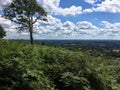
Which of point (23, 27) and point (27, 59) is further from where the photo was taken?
point (23, 27)

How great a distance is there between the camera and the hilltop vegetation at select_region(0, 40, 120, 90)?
1115 centimetres

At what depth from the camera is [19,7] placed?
5034 cm

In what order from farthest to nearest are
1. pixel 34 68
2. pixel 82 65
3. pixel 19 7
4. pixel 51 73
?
pixel 19 7 → pixel 82 65 → pixel 51 73 → pixel 34 68

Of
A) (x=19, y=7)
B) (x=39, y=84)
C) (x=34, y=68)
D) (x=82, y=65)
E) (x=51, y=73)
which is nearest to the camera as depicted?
(x=39, y=84)

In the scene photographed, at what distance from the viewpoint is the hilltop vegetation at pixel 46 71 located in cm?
1115

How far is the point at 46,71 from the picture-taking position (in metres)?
13.3

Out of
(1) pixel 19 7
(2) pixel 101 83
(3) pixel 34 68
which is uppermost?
(1) pixel 19 7

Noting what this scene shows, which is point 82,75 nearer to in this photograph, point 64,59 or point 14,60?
point 64,59

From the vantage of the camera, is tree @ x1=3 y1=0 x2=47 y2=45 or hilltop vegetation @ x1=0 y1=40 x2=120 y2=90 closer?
hilltop vegetation @ x1=0 y1=40 x2=120 y2=90

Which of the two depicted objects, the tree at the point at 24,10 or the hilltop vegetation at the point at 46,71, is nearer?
the hilltop vegetation at the point at 46,71

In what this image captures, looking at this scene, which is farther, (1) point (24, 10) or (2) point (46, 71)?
(1) point (24, 10)

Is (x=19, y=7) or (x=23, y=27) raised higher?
(x=19, y=7)

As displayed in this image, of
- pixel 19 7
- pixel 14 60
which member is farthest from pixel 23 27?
pixel 14 60

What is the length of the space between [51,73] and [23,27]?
39151mm
